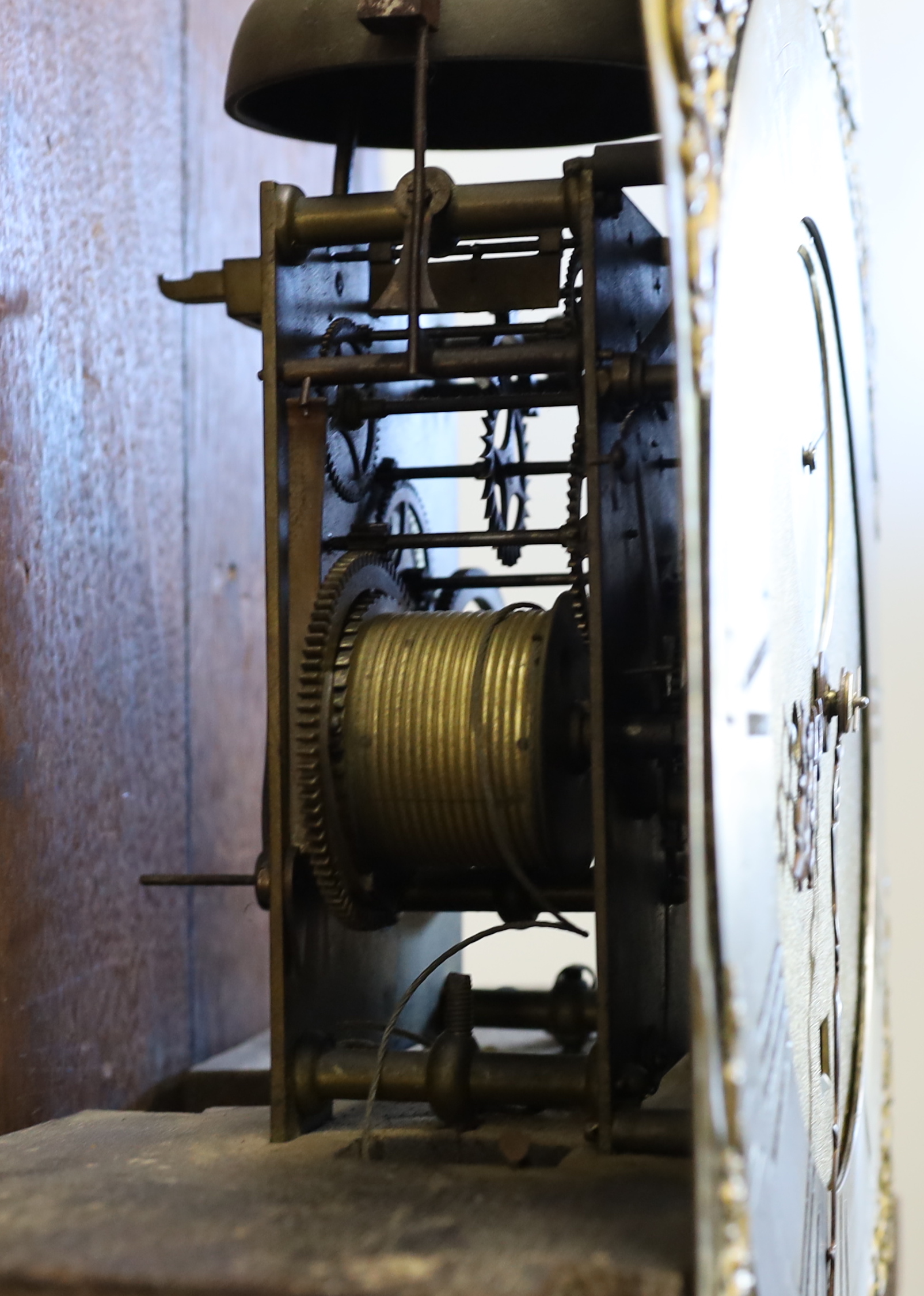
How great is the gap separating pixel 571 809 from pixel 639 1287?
512 millimetres

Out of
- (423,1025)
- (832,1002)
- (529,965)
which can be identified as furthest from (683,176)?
(529,965)

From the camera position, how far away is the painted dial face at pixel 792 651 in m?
0.95

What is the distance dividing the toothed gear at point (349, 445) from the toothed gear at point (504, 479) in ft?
0.39

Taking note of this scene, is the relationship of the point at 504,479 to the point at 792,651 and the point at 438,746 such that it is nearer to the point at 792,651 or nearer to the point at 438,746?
the point at 438,746

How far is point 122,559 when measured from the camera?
6.03ft

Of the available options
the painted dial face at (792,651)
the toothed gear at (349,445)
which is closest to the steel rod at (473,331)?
the toothed gear at (349,445)

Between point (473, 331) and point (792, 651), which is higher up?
point (473, 331)

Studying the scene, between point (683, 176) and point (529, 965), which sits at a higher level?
point (683, 176)

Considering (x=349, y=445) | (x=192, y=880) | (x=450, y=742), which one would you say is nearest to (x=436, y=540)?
(x=349, y=445)

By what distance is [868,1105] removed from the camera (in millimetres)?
1536

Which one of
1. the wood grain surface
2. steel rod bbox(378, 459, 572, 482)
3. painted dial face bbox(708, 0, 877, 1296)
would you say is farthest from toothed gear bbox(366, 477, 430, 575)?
painted dial face bbox(708, 0, 877, 1296)

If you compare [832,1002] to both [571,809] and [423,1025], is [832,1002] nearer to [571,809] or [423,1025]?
[571,809]

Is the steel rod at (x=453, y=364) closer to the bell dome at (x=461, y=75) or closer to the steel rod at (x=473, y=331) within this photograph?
the steel rod at (x=473, y=331)

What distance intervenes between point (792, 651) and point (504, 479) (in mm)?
614
